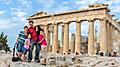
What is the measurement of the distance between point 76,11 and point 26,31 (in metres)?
38.4

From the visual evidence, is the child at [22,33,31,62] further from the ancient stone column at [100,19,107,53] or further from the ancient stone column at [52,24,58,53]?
the ancient stone column at [52,24,58,53]

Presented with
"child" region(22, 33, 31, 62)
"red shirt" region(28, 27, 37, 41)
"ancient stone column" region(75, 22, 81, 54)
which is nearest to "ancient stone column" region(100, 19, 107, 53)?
"ancient stone column" region(75, 22, 81, 54)

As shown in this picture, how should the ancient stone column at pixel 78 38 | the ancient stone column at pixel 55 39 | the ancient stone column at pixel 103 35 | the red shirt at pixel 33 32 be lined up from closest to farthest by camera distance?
the red shirt at pixel 33 32, the ancient stone column at pixel 103 35, the ancient stone column at pixel 78 38, the ancient stone column at pixel 55 39

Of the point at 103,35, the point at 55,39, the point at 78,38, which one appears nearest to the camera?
the point at 103,35

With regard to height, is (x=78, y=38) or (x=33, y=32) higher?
(x=33, y=32)

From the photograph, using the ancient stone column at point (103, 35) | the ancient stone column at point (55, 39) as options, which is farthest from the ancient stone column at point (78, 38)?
the ancient stone column at point (55, 39)

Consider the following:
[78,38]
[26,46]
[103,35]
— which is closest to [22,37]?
[26,46]

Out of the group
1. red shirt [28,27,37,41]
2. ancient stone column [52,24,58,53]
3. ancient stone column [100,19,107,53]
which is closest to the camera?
red shirt [28,27,37,41]

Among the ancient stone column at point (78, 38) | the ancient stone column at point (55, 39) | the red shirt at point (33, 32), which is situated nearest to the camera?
the red shirt at point (33, 32)

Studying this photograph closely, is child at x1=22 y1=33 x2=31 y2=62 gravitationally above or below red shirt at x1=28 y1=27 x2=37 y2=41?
below

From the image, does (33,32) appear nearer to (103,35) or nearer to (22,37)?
(22,37)

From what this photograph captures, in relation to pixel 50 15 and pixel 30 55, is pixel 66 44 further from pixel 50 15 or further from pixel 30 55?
pixel 30 55

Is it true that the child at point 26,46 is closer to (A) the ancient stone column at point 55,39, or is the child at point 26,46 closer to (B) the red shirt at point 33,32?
(B) the red shirt at point 33,32

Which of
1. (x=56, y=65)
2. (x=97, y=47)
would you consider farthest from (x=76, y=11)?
(x=56, y=65)
